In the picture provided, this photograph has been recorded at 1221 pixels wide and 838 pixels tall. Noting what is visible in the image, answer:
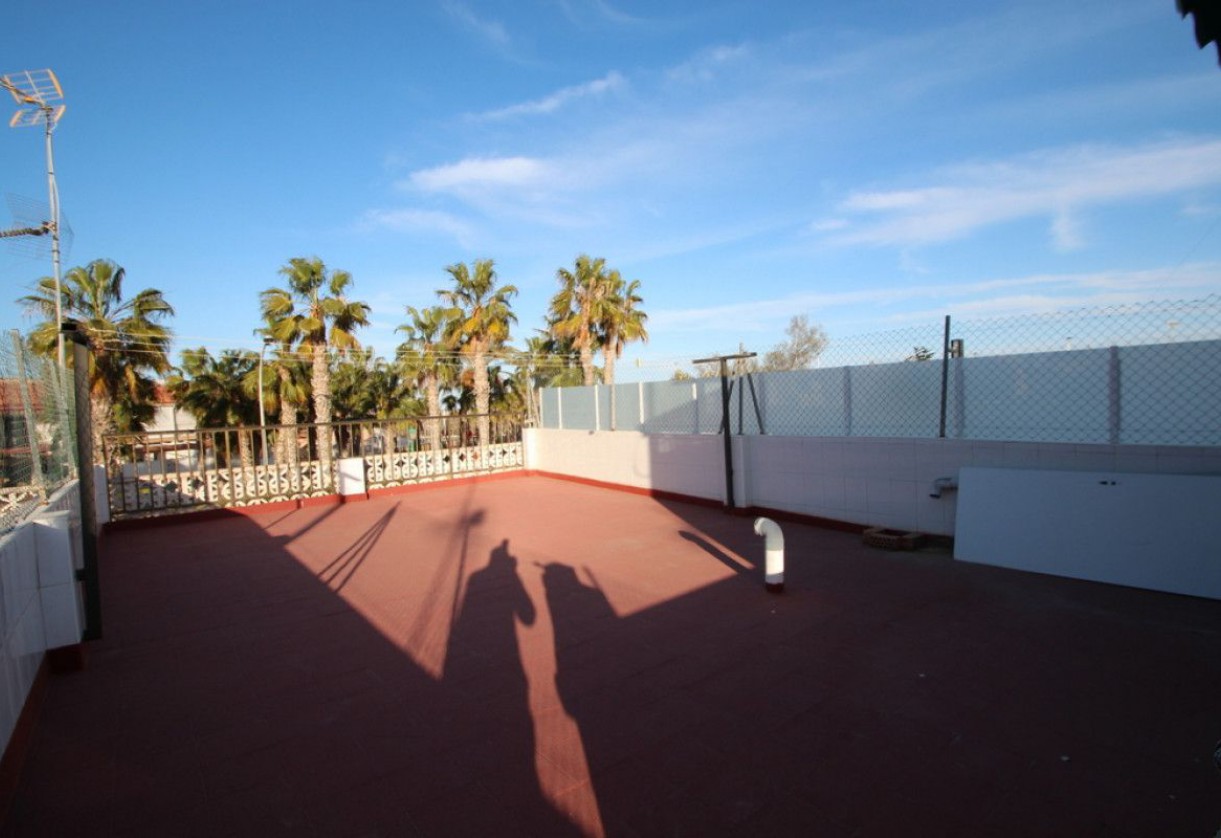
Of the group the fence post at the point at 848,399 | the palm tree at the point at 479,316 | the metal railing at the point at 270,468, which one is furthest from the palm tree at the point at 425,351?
the fence post at the point at 848,399

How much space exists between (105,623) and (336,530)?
3.64 m

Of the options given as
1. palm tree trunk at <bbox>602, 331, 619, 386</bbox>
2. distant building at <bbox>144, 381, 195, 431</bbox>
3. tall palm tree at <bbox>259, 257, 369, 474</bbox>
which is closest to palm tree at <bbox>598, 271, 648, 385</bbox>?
palm tree trunk at <bbox>602, 331, 619, 386</bbox>

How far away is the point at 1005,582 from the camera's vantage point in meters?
5.26

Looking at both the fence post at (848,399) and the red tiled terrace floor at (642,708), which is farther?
the fence post at (848,399)

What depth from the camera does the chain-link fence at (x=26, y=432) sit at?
3.51 m

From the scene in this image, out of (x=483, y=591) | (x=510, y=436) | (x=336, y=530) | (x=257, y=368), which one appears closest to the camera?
(x=483, y=591)

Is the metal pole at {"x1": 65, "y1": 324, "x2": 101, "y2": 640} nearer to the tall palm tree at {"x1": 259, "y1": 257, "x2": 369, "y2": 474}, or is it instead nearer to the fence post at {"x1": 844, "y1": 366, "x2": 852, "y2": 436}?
the fence post at {"x1": 844, "y1": 366, "x2": 852, "y2": 436}

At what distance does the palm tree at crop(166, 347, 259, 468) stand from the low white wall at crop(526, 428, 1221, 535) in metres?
20.1

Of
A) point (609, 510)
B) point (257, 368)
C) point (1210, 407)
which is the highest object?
point (257, 368)

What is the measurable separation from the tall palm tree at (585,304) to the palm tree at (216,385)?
11.9m

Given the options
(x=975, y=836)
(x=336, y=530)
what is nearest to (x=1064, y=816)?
(x=975, y=836)

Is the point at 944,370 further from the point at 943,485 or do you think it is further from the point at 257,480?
the point at 257,480

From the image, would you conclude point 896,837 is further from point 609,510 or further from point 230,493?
point 230,493

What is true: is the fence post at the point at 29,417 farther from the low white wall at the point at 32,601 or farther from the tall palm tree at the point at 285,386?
the tall palm tree at the point at 285,386
